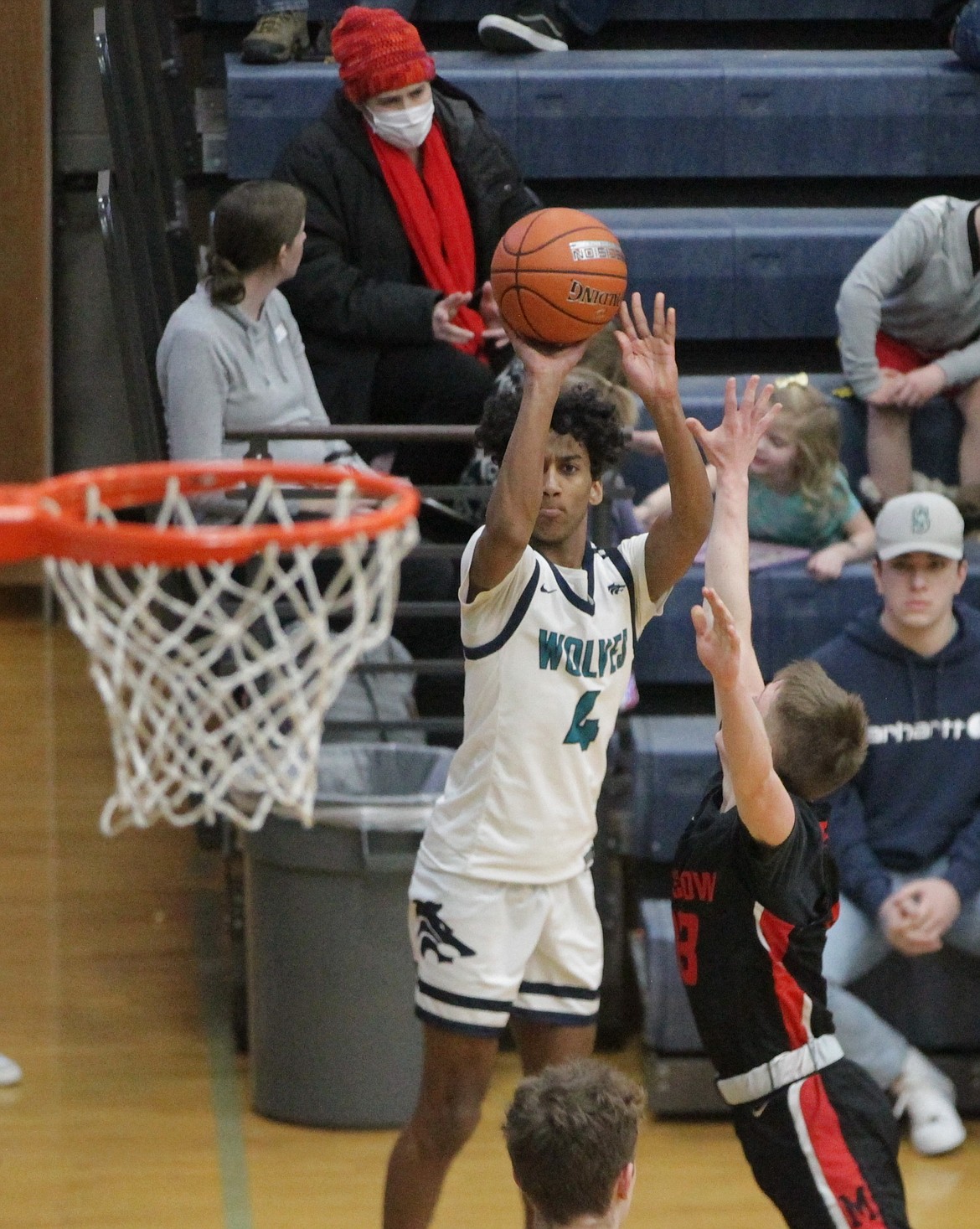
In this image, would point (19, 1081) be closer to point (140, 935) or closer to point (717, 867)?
point (140, 935)

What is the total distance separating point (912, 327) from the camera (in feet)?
19.0

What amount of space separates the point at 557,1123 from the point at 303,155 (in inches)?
132

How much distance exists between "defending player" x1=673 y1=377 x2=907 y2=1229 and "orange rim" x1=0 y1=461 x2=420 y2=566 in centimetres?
103

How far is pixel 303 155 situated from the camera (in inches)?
211

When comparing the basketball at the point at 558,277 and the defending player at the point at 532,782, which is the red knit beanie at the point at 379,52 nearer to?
the basketball at the point at 558,277

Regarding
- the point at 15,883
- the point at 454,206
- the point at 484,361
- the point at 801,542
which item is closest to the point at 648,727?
the point at 801,542

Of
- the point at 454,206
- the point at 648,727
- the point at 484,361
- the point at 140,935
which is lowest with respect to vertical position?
the point at 140,935

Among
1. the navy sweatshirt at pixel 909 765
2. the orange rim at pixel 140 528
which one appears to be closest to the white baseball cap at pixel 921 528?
the navy sweatshirt at pixel 909 765

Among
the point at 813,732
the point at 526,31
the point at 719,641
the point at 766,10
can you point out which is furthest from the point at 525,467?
the point at 766,10

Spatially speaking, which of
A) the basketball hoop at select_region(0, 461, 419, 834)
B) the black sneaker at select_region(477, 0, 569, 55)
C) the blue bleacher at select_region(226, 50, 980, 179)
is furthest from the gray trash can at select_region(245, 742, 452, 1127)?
the black sneaker at select_region(477, 0, 569, 55)

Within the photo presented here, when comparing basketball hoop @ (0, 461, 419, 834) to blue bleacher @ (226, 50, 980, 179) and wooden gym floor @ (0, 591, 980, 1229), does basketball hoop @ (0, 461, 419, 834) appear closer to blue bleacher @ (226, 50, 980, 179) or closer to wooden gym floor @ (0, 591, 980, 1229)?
wooden gym floor @ (0, 591, 980, 1229)

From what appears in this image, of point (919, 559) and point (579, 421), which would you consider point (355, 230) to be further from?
point (579, 421)

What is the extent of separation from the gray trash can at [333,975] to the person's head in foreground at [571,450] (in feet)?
4.20

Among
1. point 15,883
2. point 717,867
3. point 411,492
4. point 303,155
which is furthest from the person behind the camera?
point 15,883
